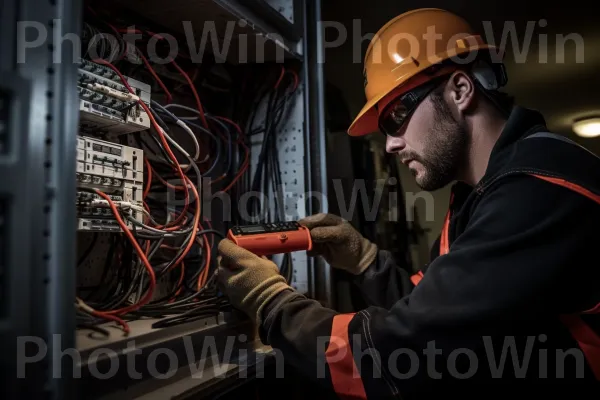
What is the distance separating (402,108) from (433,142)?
0.12 metres

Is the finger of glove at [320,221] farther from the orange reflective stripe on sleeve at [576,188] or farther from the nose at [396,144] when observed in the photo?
the orange reflective stripe on sleeve at [576,188]

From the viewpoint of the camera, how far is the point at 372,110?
1201 millimetres

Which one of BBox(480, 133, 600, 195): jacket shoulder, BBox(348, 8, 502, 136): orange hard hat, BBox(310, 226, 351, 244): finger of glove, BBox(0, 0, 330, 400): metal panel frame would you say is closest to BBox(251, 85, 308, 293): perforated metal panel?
BBox(310, 226, 351, 244): finger of glove

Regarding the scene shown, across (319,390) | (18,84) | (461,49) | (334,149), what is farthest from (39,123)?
(319,390)

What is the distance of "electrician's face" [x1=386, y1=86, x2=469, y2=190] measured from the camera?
104 centimetres

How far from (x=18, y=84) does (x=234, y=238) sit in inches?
23.4

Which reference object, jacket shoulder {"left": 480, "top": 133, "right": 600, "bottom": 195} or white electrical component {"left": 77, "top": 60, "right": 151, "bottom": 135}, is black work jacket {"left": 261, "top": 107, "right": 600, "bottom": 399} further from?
white electrical component {"left": 77, "top": 60, "right": 151, "bottom": 135}

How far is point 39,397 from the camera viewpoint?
550mm

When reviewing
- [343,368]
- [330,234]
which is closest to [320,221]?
[330,234]

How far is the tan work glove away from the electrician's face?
0.46m

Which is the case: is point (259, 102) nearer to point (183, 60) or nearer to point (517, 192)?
point (183, 60)

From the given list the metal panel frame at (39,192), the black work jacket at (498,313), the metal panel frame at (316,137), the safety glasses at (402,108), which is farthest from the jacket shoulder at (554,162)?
the metal panel frame at (39,192)

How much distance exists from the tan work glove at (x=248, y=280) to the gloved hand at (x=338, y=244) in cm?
25

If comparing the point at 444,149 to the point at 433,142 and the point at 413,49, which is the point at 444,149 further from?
the point at 413,49
